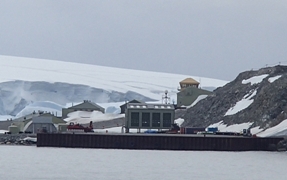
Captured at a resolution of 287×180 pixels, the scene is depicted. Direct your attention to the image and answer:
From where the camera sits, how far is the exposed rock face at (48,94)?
108 meters

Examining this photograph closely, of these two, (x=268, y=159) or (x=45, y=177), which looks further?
(x=268, y=159)

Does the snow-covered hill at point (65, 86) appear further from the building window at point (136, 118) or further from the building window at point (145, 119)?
the building window at point (145, 119)

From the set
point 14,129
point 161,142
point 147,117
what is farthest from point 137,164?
point 14,129

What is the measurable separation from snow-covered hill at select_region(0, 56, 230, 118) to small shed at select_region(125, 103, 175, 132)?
64.5ft

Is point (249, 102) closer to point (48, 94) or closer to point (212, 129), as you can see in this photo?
point (212, 129)

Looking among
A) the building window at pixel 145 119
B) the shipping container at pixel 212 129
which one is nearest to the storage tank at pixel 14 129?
the building window at pixel 145 119

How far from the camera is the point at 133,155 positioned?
206ft

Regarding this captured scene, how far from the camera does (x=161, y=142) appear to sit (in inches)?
2790

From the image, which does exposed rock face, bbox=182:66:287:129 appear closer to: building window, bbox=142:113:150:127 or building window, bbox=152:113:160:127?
building window, bbox=152:113:160:127

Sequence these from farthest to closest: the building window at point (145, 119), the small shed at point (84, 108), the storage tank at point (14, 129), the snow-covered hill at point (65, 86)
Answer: the snow-covered hill at point (65, 86)
the small shed at point (84, 108)
the building window at point (145, 119)
the storage tank at point (14, 129)

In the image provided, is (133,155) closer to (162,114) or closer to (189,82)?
(162,114)

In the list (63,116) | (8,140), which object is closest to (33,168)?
(8,140)

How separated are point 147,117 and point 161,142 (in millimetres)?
16523

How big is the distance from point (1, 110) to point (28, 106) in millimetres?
4506
